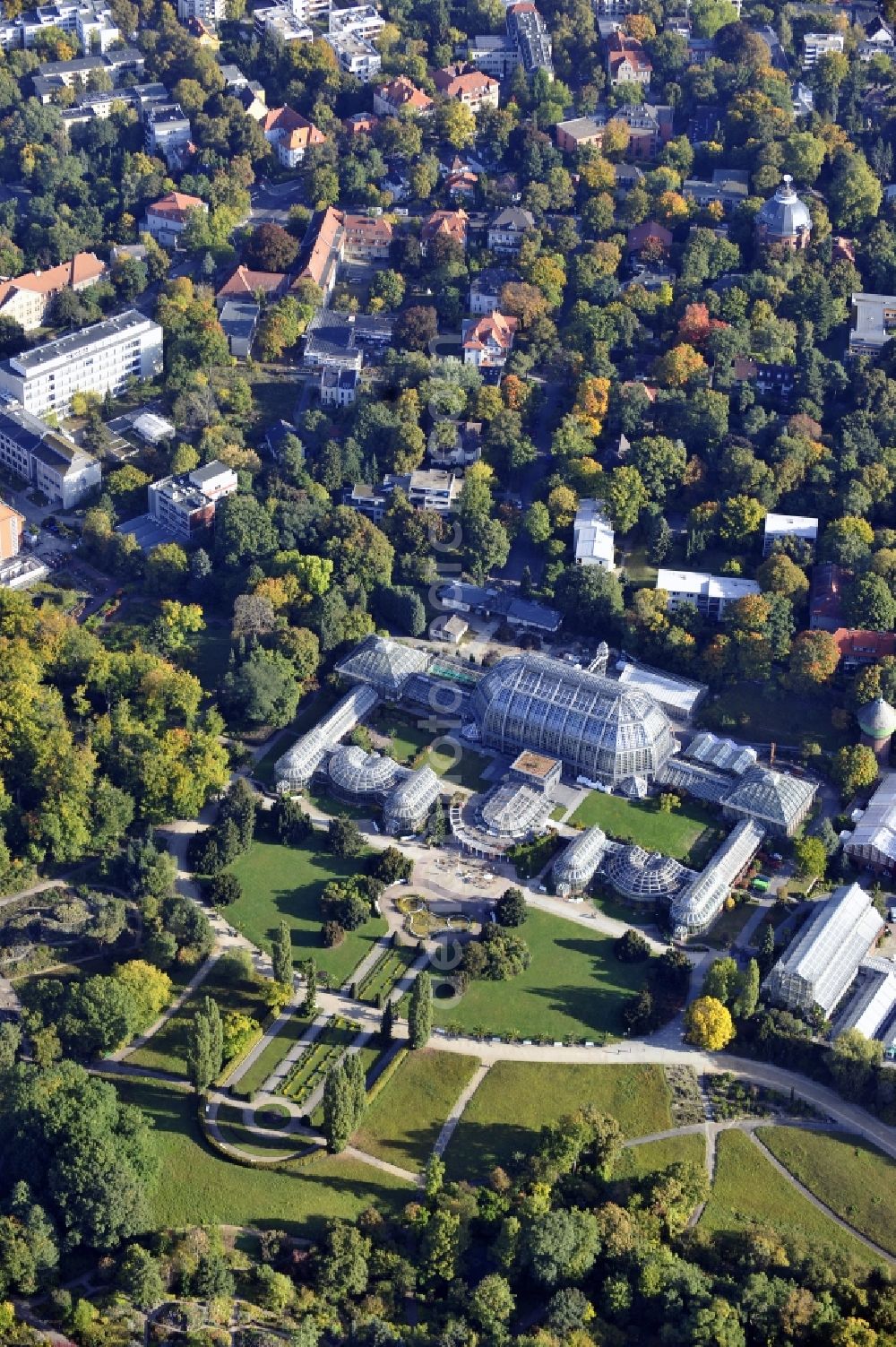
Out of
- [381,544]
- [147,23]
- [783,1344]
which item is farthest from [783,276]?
[783,1344]

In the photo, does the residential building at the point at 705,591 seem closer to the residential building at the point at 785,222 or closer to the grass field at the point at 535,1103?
the grass field at the point at 535,1103

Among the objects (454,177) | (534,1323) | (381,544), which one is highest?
(454,177)

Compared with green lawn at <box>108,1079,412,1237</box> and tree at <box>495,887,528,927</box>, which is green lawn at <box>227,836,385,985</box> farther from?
green lawn at <box>108,1079,412,1237</box>

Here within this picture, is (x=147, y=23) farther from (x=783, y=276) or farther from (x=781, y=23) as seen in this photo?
(x=783, y=276)

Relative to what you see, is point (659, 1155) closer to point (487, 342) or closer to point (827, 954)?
point (827, 954)

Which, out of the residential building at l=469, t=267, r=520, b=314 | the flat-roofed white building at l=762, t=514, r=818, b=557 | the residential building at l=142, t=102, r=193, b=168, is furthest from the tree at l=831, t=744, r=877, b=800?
the residential building at l=142, t=102, r=193, b=168

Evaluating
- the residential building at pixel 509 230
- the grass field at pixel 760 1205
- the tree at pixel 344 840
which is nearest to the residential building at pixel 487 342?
the residential building at pixel 509 230

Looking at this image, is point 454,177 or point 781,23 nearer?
point 454,177
